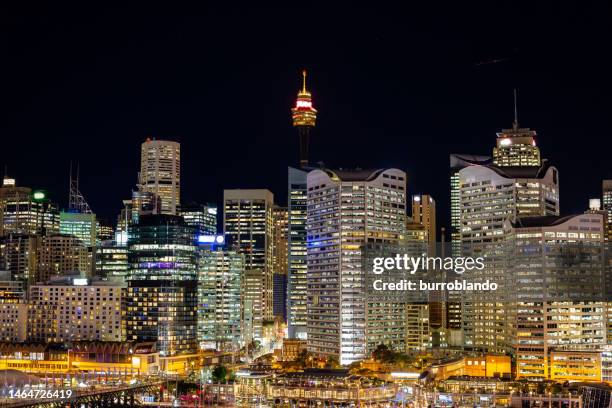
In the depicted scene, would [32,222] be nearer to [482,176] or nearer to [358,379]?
[482,176]

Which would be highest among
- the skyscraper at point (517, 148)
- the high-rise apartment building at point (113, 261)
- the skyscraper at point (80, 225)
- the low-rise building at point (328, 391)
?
the skyscraper at point (517, 148)

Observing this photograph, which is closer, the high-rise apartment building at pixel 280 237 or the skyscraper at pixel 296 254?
the skyscraper at pixel 296 254

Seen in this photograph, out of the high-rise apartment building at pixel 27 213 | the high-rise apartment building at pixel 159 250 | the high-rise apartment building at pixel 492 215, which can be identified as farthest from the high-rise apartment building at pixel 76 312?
the high-rise apartment building at pixel 27 213

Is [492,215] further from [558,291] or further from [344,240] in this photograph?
[558,291]

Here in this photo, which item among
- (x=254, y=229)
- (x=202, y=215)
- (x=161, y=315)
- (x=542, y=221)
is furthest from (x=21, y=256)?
(x=542, y=221)

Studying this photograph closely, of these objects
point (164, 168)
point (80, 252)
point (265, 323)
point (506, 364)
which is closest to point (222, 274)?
point (265, 323)

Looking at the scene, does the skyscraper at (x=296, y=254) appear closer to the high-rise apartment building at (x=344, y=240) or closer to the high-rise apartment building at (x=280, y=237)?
the high-rise apartment building at (x=344, y=240)
